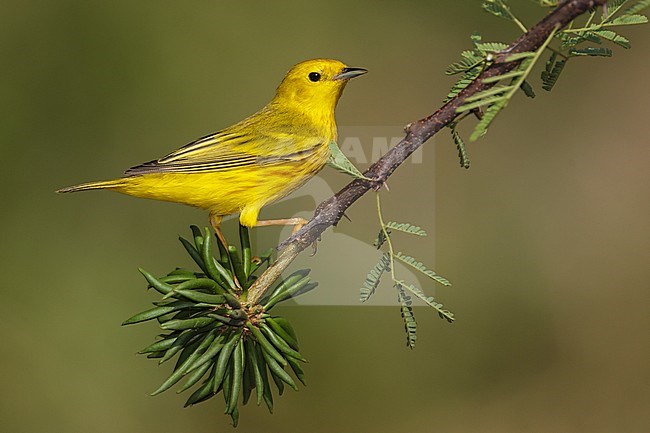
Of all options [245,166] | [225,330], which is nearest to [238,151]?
[245,166]

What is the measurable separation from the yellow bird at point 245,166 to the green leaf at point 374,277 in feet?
1.80

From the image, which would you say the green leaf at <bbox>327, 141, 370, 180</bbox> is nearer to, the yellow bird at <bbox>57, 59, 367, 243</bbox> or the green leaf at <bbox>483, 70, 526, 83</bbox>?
the green leaf at <bbox>483, 70, 526, 83</bbox>

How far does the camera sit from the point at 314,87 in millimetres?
1592

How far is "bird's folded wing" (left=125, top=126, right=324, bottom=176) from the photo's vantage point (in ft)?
4.76

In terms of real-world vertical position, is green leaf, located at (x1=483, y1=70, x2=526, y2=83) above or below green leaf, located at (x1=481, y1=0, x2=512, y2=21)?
below

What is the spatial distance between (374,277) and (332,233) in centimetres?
99

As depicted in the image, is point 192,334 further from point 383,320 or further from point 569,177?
point 569,177

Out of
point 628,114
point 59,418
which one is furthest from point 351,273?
point 628,114

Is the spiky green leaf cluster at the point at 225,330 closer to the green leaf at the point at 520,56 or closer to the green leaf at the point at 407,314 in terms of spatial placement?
the green leaf at the point at 407,314

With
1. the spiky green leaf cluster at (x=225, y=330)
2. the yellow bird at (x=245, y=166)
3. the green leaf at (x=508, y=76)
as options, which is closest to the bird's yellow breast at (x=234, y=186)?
the yellow bird at (x=245, y=166)

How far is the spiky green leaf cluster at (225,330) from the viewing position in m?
0.81

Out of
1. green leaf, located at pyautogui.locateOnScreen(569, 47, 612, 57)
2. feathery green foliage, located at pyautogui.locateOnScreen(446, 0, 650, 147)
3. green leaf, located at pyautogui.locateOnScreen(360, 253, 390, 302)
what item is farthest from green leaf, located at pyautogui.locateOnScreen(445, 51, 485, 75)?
green leaf, located at pyautogui.locateOnScreen(360, 253, 390, 302)

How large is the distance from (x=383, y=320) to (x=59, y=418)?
0.94m

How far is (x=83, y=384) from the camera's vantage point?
1.96m
